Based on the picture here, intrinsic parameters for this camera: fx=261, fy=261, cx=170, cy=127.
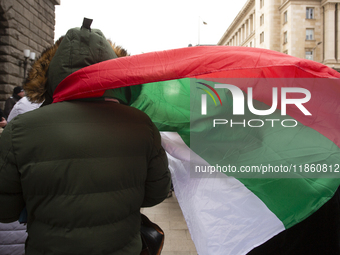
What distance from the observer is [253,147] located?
1788mm

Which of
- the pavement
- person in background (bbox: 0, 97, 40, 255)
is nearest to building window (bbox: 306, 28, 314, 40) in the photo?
the pavement

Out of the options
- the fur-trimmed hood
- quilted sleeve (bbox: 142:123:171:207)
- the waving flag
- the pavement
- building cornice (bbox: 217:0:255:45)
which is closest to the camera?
the fur-trimmed hood

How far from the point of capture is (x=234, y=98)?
1802 mm

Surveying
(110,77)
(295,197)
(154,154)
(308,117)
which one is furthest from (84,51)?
(295,197)

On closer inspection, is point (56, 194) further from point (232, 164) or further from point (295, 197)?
point (295, 197)

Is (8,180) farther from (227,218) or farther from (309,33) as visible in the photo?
(309,33)

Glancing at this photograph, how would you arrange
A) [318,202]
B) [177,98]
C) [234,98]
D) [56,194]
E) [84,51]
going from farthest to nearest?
[177,98]
[234,98]
[318,202]
[84,51]
[56,194]

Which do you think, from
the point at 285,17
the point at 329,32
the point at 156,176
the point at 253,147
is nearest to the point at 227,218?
the point at 253,147

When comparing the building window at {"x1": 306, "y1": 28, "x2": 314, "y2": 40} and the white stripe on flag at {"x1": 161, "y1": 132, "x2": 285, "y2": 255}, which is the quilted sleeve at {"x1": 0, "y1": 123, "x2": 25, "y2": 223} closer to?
the white stripe on flag at {"x1": 161, "y1": 132, "x2": 285, "y2": 255}

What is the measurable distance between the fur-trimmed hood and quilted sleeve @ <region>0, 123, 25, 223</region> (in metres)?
0.30

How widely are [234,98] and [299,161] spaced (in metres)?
0.59

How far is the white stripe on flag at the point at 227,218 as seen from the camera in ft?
5.64

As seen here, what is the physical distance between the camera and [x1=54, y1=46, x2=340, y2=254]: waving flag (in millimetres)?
1654

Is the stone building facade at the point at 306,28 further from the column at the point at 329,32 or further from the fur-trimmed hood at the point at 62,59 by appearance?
the fur-trimmed hood at the point at 62,59
